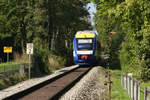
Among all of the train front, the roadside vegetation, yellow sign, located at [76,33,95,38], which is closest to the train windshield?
the train front

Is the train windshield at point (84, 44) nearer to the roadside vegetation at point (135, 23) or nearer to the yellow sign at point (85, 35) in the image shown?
the yellow sign at point (85, 35)

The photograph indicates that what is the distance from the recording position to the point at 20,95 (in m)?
12.4

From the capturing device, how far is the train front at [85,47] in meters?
29.6

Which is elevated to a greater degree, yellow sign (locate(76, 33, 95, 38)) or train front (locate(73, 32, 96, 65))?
yellow sign (locate(76, 33, 95, 38))

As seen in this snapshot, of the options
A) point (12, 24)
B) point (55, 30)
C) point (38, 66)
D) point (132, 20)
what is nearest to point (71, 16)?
point (55, 30)

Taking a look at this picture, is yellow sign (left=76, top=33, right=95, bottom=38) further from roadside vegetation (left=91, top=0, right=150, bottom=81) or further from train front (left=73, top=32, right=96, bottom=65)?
roadside vegetation (left=91, top=0, right=150, bottom=81)

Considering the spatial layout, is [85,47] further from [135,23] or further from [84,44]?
[135,23]

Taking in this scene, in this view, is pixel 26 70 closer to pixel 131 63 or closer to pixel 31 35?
pixel 131 63

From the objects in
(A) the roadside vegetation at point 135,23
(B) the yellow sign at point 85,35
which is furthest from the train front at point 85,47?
(A) the roadside vegetation at point 135,23

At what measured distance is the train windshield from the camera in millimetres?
29608

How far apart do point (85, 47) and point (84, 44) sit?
329 millimetres

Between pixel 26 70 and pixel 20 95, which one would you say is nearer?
pixel 20 95

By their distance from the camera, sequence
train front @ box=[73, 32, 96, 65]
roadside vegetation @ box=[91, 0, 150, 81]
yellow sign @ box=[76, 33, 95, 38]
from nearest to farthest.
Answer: roadside vegetation @ box=[91, 0, 150, 81] < train front @ box=[73, 32, 96, 65] < yellow sign @ box=[76, 33, 95, 38]

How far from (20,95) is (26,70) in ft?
33.0
